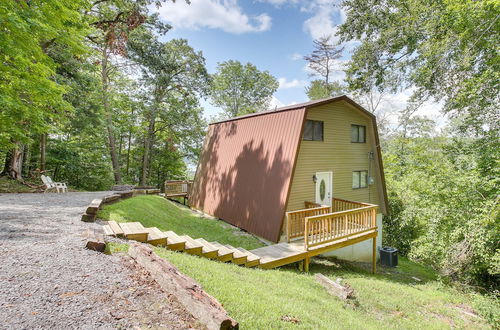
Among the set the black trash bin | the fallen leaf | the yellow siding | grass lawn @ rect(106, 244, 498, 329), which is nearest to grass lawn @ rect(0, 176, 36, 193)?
grass lawn @ rect(106, 244, 498, 329)

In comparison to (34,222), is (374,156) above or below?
above

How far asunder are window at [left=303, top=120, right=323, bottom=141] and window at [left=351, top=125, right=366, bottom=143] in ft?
7.11

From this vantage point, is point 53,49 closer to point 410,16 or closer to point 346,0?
point 346,0

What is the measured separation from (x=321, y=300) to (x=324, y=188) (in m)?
5.41

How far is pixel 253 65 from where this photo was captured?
26.5 metres

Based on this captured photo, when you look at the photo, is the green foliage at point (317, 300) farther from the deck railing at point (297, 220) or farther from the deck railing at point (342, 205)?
the deck railing at point (342, 205)

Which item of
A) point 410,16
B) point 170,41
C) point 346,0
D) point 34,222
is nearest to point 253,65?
point 170,41

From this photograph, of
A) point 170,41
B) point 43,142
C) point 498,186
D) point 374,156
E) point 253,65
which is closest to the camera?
point 498,186

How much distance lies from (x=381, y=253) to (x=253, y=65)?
73.6 ft

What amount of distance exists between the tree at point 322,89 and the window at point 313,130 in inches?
593

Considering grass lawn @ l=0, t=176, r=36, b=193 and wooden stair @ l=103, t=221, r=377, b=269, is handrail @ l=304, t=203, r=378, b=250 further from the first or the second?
grass lawn @ l=0, t=176, r=36, b=193

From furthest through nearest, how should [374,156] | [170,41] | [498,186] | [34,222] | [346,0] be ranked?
[170,41] < [374,156] < [346,0] < [498,186] < [34,222]

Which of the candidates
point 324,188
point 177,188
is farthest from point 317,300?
point 177,188

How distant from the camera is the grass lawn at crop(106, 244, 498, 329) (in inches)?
123
